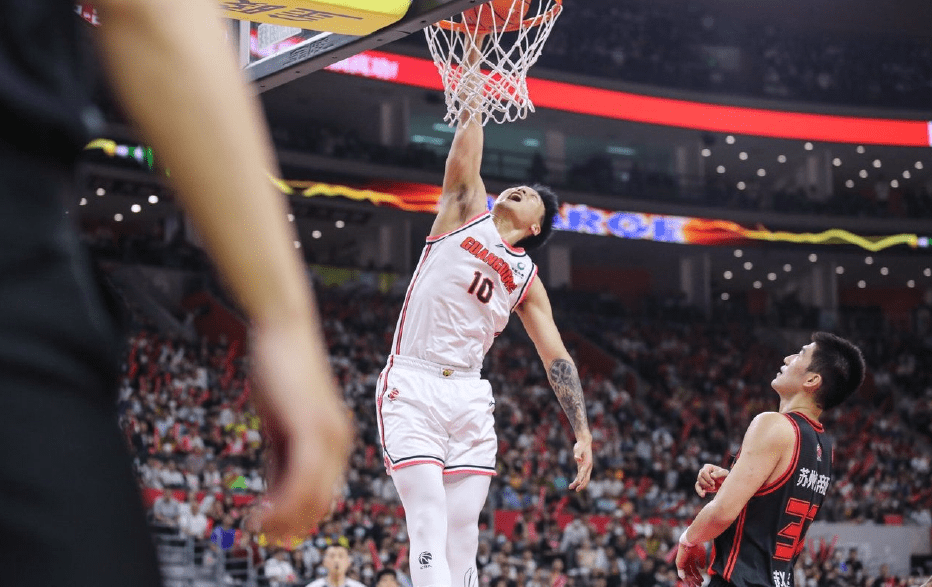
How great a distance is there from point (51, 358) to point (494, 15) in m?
5.28

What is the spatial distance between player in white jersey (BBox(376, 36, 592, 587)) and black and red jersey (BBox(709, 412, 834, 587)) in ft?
2.41

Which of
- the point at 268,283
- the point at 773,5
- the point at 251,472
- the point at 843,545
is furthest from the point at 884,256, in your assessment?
the point at 268,283

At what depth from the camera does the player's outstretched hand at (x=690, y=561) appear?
16.4 ft

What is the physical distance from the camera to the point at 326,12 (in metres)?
5.47

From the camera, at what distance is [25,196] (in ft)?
3.24

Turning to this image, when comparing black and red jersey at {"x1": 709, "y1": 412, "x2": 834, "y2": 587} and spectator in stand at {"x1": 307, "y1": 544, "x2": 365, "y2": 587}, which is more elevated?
black and red jersey at {"x1": 709, "y1": 412, "x2": 834, "y2": 587}

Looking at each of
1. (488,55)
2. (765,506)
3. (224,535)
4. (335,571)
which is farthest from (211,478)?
(765,506)

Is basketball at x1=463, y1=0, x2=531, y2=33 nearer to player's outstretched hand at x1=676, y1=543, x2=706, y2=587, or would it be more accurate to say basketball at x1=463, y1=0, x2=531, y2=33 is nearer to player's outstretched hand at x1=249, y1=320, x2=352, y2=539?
player's outstretched hand at x1=676, y1=543, x2=706, y2=587

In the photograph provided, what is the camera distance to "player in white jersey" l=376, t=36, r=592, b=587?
470 cm

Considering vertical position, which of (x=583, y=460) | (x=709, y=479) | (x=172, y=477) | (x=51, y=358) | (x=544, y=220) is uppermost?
(x=544, y=220)

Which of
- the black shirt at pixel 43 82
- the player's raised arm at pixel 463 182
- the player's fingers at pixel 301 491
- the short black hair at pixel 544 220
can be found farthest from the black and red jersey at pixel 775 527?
the black shirt at pixel 43 82

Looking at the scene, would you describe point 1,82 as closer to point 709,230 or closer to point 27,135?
point 27,135

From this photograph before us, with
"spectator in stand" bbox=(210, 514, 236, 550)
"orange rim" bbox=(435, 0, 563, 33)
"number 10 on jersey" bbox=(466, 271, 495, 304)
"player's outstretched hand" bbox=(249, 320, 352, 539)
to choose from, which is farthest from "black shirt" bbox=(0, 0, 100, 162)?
"spectator in stand" bbox=(210, 514, 236, 550)

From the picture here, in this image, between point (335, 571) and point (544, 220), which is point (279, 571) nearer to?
point (335, 571)
